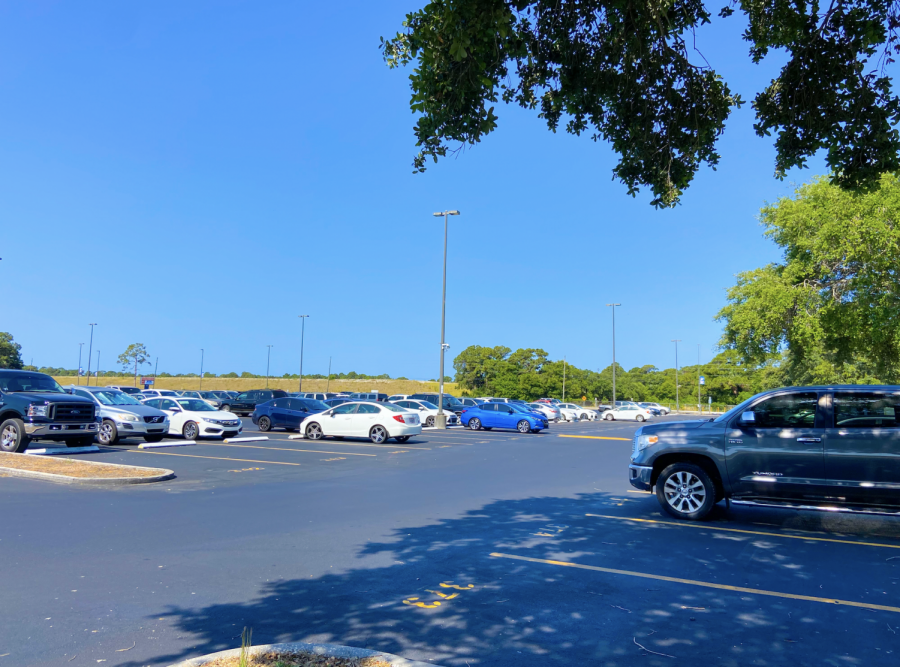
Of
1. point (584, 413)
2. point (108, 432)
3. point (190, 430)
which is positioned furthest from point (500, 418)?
point (584, 413)

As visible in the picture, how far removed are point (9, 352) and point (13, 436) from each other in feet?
213

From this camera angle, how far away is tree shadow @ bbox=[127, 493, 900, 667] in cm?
437

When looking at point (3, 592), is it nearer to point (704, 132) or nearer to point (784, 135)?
point (704, 132)

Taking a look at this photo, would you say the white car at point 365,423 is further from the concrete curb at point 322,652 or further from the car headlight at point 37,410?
the concrete curb at point 322,652

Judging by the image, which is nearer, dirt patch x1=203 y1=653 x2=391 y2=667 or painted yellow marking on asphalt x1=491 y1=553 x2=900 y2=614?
dirt patch x1=203 y1=653 x2=391 y2=667

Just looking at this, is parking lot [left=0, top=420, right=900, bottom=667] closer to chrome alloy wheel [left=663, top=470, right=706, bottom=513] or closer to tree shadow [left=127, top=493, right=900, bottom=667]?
tree shadow [left=127, top=493, right=900, bottom=667]

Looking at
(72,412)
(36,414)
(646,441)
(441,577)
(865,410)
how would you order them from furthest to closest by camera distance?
(72,412)
(36,414)
(646,441)
(865,410)
(441,577)

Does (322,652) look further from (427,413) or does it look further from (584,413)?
(584,413)

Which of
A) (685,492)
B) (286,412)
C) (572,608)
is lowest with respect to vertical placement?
(572,608)

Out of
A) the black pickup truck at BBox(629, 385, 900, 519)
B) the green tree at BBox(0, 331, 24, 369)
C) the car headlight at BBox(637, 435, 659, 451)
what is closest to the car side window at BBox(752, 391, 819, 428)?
the black pickup truck at BBox(629, 385, 900, 519)

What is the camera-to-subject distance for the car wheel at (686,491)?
28.9ft

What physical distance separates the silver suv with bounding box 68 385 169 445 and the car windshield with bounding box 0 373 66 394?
75cm

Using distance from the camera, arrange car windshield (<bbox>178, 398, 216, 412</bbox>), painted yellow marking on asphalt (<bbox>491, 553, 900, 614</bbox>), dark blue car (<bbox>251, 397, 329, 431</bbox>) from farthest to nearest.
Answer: dark blue car (<bbox>251, 397, 329, 431</bbox>), car windshield (<bbox>178, 398, 216, 412</bbox>), painted yellow marking on asphalt (<bbox>491, 553, 900, 614</bbox>)

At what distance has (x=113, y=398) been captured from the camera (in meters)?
20.9
